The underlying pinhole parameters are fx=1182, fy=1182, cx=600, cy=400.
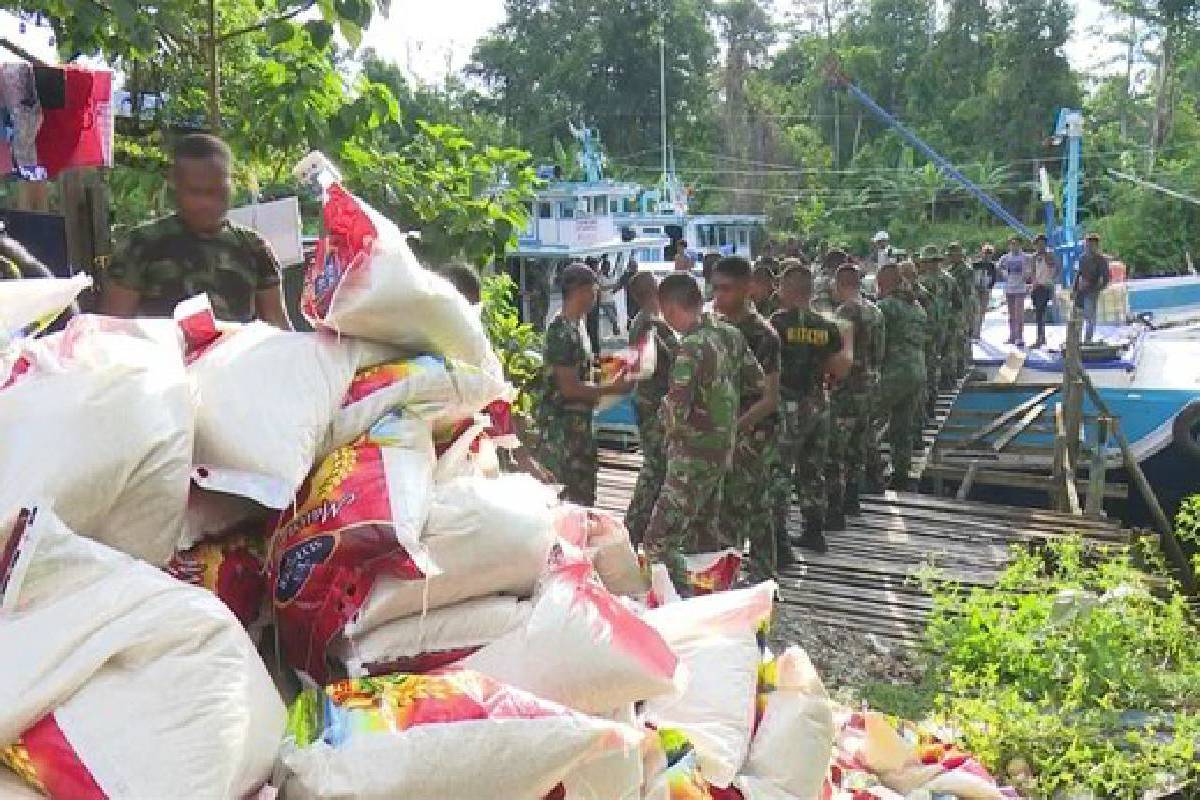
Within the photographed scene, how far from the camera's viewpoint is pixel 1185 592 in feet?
21.8

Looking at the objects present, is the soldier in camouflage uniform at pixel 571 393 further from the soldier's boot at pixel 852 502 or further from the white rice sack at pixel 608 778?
the white rice sack at pixel 608 778

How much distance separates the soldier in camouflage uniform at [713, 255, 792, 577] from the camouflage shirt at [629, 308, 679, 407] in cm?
43

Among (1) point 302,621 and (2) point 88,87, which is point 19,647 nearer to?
(1) point 302,621

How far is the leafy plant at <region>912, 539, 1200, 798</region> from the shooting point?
3.28m

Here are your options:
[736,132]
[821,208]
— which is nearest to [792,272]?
[821,208]

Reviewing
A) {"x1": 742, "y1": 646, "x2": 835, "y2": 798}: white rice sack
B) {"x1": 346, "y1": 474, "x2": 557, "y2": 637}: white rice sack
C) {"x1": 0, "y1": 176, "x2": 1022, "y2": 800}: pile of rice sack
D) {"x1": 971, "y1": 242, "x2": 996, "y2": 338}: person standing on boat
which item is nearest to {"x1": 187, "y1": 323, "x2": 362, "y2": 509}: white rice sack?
{"x1": 0, "y1": 176, "x2": 1022, "y2": 800}: pile of rice sack

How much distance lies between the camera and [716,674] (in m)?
2.24

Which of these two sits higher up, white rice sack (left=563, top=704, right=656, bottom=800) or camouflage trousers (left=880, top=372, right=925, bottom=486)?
white rice sack (left=563, top=704, right=656, bottom=800)

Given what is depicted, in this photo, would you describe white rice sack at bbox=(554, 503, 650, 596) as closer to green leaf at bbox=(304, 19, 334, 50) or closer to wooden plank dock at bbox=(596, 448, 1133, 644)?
green leaf at bbox=(304, 19, 334, 50)

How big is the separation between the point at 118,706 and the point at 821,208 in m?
32.7

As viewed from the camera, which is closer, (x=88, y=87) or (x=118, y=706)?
(x=118, y=706)

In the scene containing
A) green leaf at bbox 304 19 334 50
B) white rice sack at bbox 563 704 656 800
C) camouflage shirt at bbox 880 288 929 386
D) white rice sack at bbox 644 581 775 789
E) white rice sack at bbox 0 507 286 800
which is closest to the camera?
white rice sack at bbox 0 507 286 800

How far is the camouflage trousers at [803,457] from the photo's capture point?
228 inches

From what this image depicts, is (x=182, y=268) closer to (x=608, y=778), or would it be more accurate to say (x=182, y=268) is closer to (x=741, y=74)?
(x=608, y=778)
